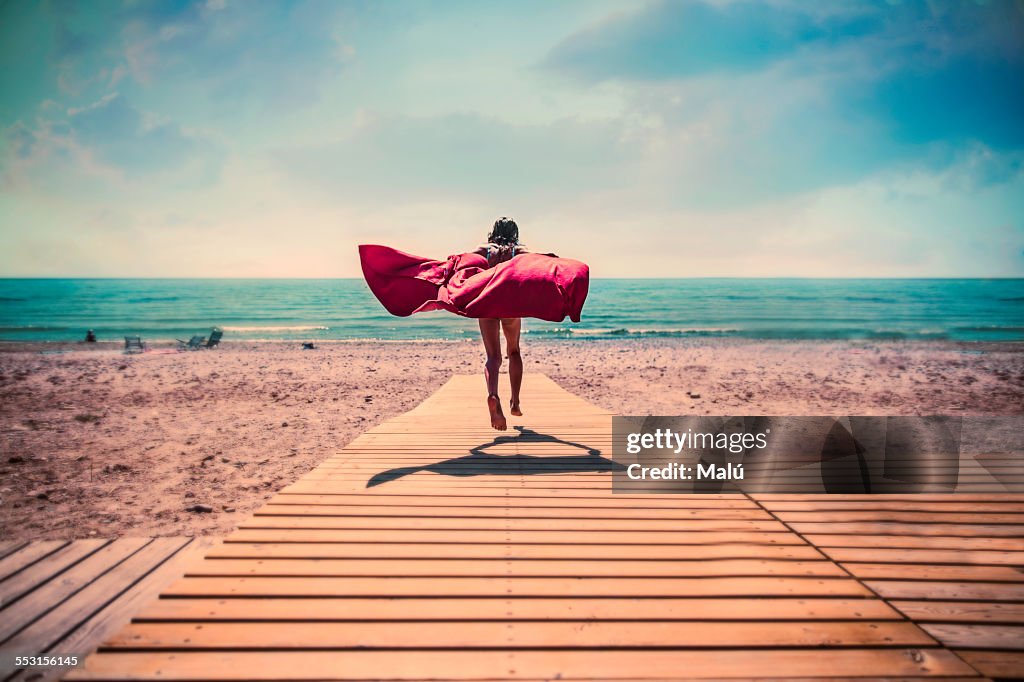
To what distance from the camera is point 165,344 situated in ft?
77.2

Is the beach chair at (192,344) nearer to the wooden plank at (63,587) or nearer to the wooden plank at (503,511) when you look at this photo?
the wooden plank at (63,587)

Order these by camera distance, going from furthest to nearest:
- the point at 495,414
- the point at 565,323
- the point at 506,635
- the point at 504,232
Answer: the point at 565,323
the point at 504,232
the point at 495,414
the point at 506,635

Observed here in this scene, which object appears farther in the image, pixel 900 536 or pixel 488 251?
pixel 488 251

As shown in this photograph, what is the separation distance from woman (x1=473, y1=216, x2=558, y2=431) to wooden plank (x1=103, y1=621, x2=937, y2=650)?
9.80ft

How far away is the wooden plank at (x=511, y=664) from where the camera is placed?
1971 mm

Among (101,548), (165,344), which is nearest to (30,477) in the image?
(101,548)

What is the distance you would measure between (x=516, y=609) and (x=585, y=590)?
36 cm

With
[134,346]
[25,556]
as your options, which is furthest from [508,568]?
[134,346]

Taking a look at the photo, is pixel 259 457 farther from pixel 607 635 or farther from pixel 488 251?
pixel 607 635

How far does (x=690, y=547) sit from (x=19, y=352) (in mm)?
26680

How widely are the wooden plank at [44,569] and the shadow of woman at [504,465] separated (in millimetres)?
1746

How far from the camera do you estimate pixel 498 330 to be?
5254 mm

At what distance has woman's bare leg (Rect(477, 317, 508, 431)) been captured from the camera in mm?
5184

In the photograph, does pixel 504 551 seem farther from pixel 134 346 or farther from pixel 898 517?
pixel 134 346
